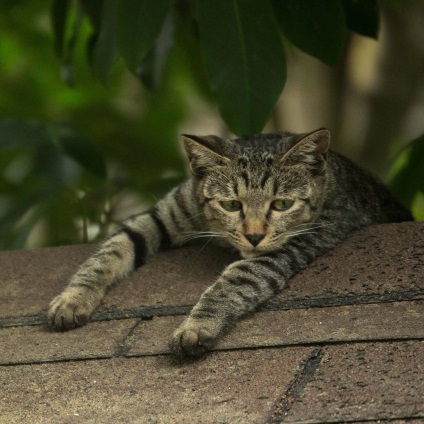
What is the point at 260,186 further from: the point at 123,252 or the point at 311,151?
the point at 123,252

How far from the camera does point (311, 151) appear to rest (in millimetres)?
3445

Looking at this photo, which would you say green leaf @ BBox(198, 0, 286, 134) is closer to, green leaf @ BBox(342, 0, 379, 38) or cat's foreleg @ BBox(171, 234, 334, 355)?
cat's foreleg @ BBox(171, 234, 334, 355)

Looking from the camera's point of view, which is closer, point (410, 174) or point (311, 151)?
point (311, 151)

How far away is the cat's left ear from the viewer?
337 centimetres

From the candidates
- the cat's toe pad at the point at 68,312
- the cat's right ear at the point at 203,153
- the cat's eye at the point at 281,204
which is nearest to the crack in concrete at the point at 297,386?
the cat's toe pad at the point at 68,312

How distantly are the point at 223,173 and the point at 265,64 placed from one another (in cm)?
44

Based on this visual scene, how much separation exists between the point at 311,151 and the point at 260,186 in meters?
0.22

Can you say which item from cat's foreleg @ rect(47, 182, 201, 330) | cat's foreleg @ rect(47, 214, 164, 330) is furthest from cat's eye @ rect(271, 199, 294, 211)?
cat's foreleg @ rect(47, 214, 164, 330)

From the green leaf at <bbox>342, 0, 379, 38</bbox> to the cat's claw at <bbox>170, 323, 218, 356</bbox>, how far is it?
171 cm

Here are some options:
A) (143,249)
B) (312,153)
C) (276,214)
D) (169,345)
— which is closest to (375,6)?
A: (312,153)

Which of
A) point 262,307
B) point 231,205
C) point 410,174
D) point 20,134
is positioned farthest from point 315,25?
point 20,134

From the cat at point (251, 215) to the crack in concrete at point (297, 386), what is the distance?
0.56 m

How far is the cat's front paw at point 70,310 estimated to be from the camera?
2844 mm

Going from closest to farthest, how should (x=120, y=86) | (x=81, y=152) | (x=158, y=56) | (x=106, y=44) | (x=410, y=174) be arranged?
1. (x=106, y=44)
2. (x=410, y=174)
3. (x=81, y=152)
4. (x=158, y=56)
5. (x=120, y=86)
